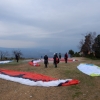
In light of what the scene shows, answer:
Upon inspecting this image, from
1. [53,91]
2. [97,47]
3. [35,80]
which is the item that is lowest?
[53,91]

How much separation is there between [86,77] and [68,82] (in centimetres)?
254

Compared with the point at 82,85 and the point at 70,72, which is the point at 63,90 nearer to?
the point at 82,85

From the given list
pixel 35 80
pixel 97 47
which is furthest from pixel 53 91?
pixel 97 47

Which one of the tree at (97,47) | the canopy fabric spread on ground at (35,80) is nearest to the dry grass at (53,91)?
the canopy fabric spread on ground at (35,80)

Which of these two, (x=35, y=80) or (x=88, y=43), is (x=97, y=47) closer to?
(x=88, y=43)

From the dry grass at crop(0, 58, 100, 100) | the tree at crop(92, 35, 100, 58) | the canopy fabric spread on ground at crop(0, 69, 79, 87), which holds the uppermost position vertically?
the tree at crop(92, 35, 100, 58)

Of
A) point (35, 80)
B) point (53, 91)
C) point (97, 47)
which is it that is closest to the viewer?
point (53, 91)

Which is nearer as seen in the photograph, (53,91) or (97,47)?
(53,91)

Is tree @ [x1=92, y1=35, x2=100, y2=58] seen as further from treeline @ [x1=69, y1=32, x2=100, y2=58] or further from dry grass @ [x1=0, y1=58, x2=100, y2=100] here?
dry grass @ [x1=0, y1=58, x2=100, y2=100]

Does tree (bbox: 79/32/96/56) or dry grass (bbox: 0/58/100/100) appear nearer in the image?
dry grass (bbox: 0/58/100/100)

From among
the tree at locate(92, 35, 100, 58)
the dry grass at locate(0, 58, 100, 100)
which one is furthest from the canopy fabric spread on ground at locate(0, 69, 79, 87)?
the tree at locate(92, 35, 100, 58)

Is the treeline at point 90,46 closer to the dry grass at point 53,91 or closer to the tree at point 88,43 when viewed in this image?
the tree at point 88,43

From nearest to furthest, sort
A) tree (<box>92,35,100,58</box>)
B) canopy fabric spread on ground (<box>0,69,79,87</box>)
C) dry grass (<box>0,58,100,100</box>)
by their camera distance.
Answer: dry grass (<box>0,58,100,100</box>) < canopy fabric spread on ground (<box>0,69,79,87</box>) < tree (<box>92,35,100,58</box>)

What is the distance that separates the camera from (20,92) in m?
14.3
